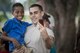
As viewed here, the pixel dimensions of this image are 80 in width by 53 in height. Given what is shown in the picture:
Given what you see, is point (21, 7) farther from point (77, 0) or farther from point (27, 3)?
point (77, 0)

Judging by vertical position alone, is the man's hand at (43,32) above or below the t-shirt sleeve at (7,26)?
below

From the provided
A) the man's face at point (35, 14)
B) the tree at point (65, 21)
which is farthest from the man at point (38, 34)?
the tree at point (65, 21)

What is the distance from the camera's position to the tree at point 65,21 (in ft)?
10.3

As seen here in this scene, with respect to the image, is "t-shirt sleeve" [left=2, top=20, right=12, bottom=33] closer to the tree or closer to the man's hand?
the man's hand

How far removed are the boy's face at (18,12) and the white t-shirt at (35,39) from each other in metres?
0.14

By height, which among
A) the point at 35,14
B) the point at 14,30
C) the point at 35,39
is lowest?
the point at 35,39

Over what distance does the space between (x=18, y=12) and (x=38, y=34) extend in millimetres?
286

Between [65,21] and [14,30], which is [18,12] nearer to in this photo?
[14,30]

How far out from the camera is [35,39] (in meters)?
3.04

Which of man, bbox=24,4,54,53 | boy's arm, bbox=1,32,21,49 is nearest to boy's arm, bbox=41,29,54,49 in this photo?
man, bbox=24,4,54,53

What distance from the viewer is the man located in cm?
303

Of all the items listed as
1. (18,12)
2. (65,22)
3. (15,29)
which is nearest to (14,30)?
(15,29)

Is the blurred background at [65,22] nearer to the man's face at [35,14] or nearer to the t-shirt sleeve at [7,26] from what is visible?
the man's face at [35,14]

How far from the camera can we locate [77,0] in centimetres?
319
